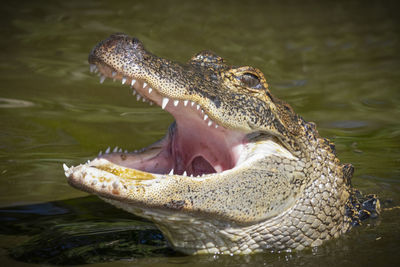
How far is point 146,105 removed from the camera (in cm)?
816

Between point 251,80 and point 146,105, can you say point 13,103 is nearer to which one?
point 146,105

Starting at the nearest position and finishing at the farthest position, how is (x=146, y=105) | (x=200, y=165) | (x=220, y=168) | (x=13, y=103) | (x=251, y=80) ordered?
(x=251, y=80)
(x=220, y=168)
(x=200, y=165)
(x=13, y=103)
(x=146, y=105)

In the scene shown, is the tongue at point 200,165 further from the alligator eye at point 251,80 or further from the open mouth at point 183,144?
the alligator eye at point 251,80

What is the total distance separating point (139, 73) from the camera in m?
3.77

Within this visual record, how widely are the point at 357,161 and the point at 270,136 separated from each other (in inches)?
96.4

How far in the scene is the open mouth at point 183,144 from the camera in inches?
157

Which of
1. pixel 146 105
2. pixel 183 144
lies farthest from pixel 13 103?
A: pixel 183 144

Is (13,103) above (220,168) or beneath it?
beneath

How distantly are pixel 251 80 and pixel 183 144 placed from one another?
72 cm

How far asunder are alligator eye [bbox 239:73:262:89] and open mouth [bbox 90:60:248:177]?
0.35 m

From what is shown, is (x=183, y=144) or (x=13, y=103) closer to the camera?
(x=183, y=144)

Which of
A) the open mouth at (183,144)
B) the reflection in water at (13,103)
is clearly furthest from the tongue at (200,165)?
the reflection in water at (13,103)

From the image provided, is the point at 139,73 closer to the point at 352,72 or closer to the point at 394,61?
the point at 352,72

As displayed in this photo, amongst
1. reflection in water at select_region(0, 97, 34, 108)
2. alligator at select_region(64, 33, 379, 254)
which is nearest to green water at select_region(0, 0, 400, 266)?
reflection in water at select_region(0, 97, 34, 108)
